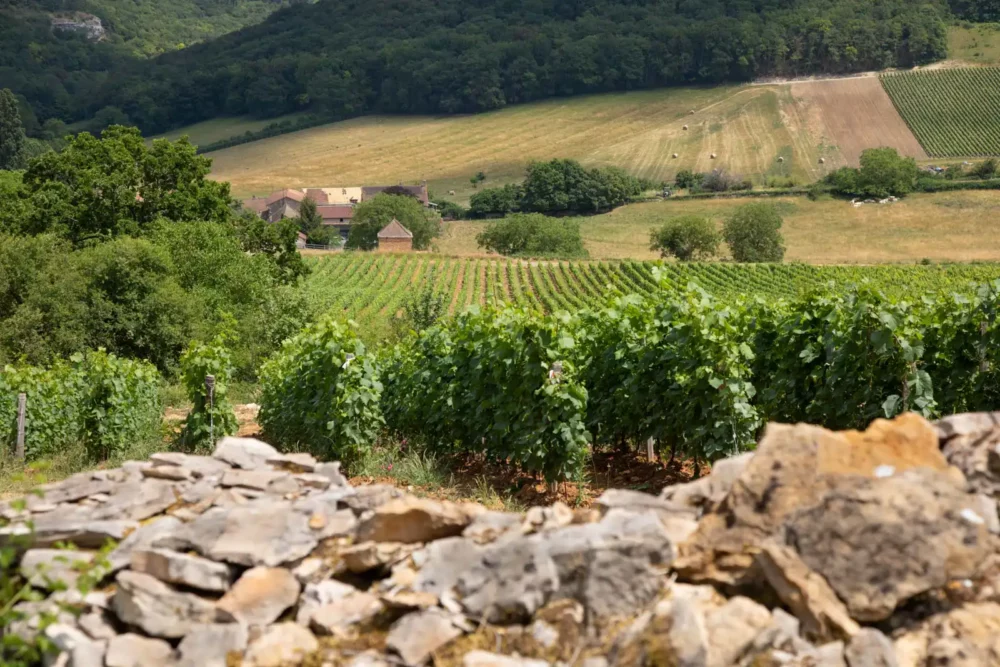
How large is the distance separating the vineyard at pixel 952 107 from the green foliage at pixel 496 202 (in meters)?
51.4

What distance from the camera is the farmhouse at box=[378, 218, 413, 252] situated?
85125 mm

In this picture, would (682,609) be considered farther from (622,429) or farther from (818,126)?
(818,126)

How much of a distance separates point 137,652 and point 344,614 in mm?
1112

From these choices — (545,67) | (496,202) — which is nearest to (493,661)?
(496,202)

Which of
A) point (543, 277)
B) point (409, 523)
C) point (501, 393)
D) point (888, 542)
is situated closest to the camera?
point (888, 542)

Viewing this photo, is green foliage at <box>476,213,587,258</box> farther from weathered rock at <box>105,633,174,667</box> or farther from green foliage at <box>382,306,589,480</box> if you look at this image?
weathered rock at <box>105,633,174,667</box>

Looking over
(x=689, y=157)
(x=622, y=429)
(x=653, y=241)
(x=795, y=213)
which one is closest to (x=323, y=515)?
(x=622, y=429)

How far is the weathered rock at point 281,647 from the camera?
544cm

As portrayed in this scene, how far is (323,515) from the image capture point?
6.50 metres

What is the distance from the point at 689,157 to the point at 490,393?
128m

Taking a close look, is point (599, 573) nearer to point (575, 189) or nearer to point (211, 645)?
point (211, 645)

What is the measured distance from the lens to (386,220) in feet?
322

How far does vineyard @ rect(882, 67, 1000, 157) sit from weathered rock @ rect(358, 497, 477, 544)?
13220 centimetres

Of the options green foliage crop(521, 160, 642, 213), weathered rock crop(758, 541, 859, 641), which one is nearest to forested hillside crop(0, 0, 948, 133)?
green foliage crop(521, 160, 642, 213)
